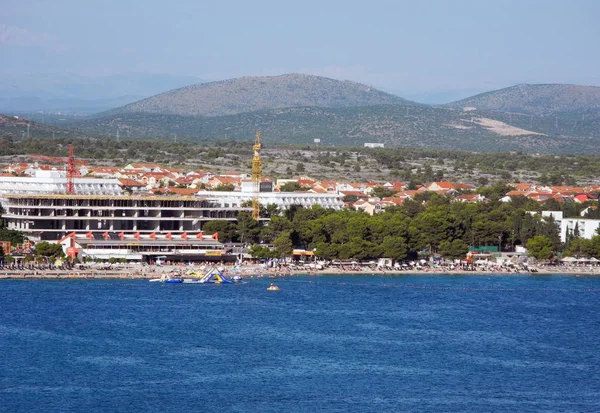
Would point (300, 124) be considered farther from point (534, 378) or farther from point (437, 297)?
point (534, 378)

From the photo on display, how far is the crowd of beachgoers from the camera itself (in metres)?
52.3

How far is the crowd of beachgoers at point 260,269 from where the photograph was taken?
172ft

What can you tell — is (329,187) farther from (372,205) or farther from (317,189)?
(372,205)

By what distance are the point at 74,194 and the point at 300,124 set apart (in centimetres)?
13366

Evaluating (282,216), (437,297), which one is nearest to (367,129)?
(282,216)

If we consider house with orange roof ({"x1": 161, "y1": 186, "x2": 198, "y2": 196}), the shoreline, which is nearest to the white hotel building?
house with orange roof ({"x1": 161, "y1": 186, "x2": 198, "y2": 196})

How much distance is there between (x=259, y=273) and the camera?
2154 inches

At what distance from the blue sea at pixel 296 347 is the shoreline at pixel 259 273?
1.29 meters

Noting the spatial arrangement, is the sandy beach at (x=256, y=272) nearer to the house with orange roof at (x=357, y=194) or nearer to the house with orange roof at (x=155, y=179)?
the house with orange roof at (x=357, y=194)

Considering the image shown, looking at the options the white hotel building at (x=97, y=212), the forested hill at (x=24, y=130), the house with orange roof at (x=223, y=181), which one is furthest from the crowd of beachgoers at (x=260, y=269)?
the forested hill at (x=24, y=130)

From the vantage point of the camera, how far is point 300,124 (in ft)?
645

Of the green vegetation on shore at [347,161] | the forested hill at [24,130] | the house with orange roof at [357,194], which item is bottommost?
the house with orange roof at [357,194]

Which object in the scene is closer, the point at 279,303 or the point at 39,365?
the point at 39,365

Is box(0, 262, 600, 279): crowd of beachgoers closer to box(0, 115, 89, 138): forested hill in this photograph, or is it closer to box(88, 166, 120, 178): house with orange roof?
box(88, 166, 120, 178): house with orange roof
